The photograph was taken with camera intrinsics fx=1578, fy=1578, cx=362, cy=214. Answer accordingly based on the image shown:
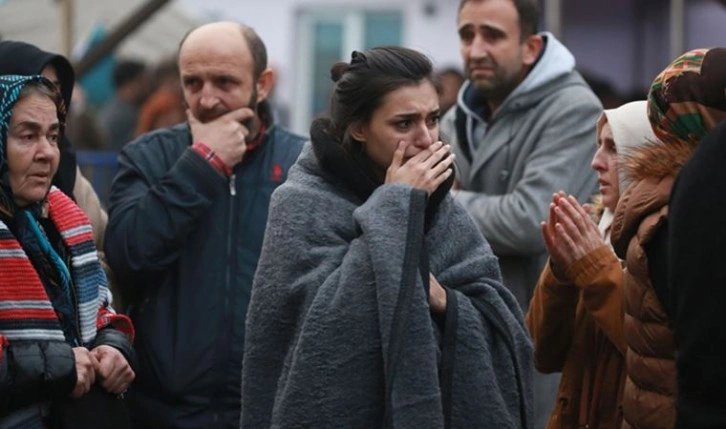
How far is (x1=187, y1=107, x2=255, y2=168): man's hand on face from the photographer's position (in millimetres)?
5156

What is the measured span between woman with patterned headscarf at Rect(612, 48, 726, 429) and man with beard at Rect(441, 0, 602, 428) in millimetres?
1488

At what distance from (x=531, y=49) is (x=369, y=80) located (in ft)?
6.18

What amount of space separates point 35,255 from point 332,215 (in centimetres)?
80

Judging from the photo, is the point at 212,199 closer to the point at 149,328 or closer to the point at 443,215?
the point at 149,328

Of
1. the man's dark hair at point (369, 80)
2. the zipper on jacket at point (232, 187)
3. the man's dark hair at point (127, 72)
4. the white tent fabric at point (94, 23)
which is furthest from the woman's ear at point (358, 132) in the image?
the man's dark hair at point (127, 72)

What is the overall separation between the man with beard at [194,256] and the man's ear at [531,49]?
1172mm

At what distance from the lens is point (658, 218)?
3.87m

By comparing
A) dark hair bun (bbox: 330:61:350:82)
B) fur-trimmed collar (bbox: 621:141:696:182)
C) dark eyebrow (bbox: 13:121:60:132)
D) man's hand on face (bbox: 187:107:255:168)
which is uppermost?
dark hair bun (bbox: 330:61:350:82)

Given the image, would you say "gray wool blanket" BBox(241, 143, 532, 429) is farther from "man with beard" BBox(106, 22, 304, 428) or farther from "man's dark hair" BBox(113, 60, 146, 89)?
"man's dark hair" BBox(113, 60, 146, 89)

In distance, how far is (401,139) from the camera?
4.25m

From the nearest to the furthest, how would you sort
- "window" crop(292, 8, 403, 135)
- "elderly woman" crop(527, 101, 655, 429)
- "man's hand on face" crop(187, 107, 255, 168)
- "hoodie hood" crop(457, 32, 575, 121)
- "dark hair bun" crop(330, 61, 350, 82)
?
1. "dark hair bun" crop(330, 61, 350, 82)
2. "elderly woman" crop(527, 101, 655, 429)
3. "man's hand on face" crop(187, 107, 255, 168)
4. "hoodie hood" crop(457, 32, 575, 121)
5. "window" crop(292, 8, 403, 135)

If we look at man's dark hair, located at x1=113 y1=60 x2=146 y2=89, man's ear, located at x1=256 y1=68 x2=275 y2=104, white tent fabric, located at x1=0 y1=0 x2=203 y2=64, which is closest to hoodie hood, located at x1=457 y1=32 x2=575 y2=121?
man's ear, located at x1=256 y1=68 x2=275 y2=104

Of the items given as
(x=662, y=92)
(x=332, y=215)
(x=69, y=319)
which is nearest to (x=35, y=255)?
(x=69, y=319)

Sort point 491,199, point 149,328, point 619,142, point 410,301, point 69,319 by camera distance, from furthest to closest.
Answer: point 491,199, point 149,328, point 619,142, point 69,319, point 410,301
